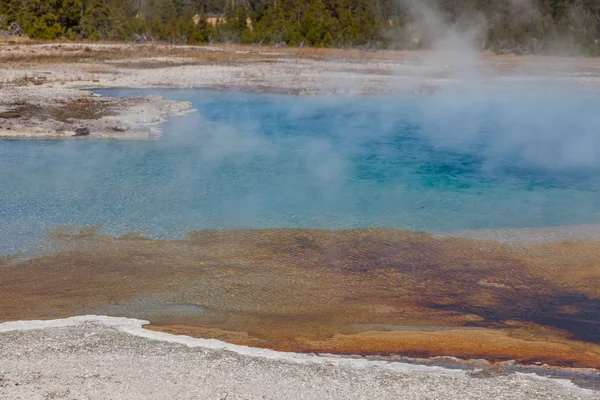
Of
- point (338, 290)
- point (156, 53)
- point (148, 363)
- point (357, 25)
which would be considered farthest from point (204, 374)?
point (357, 25)

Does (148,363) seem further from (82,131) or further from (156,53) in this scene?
(156,53)

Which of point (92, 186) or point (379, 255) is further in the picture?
point (92, 186)

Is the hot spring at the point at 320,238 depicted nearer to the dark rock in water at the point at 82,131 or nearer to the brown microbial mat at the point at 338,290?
the brown microbial mat at the point at 338,290

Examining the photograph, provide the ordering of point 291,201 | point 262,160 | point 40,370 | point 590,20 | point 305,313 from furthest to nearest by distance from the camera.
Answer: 1. point 590,20
2. point 262,160
3. point 291,201
4. point 305,313
5. point 40,370

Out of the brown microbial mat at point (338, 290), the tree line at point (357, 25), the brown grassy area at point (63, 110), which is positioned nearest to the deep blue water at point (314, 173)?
the brown microbial mat at point (338, 290)

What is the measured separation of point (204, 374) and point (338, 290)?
1.79m

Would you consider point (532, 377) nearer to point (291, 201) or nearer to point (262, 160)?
point (291, 201)

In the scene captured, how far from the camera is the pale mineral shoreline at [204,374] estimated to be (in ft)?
12.4

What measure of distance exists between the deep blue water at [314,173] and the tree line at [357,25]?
618 inches

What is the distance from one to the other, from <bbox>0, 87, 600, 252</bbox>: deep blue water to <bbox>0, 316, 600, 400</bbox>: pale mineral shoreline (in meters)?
2.46

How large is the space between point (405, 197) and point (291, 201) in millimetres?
1308

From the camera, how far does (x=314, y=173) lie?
388 inches

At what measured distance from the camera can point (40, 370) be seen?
3.96 m

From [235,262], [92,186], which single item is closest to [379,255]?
[235,262]
